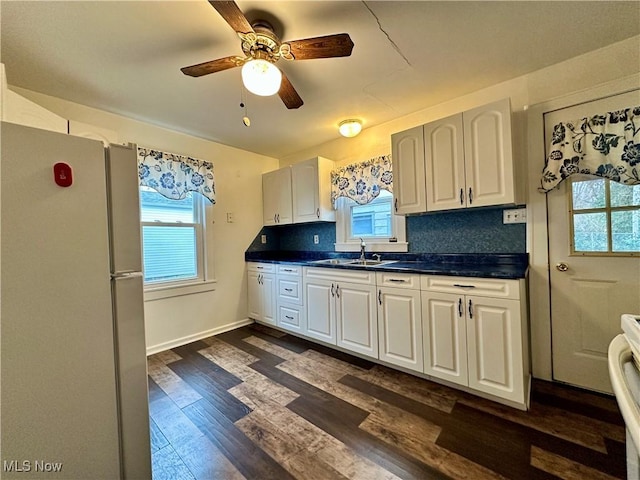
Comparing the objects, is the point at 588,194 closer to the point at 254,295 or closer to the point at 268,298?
the point at 268,298

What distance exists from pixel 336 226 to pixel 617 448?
106 inches

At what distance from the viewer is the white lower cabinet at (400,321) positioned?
2.02 m

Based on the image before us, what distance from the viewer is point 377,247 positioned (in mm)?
2938

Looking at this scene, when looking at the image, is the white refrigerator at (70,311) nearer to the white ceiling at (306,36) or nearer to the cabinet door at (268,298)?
the white ceiling at (306,36)

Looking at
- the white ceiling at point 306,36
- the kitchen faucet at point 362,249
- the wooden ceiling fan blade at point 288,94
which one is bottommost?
the kitchen faucet at point 362,249

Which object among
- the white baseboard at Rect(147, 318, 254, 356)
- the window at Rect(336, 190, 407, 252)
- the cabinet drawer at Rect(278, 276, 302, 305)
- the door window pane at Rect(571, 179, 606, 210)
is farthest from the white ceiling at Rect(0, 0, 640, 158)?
the white baseboard at Rect(147, 318, 254, 356)

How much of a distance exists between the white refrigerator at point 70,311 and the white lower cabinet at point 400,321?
1.70 meters

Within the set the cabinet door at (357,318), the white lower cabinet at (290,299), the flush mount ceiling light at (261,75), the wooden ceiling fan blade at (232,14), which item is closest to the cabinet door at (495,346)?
the cabinet door at (357,318)

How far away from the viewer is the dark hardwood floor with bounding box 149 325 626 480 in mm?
1283

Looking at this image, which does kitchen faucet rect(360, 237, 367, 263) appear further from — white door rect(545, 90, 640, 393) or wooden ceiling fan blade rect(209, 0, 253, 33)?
wooden ceiling fan blade rect(209, 0, 253, 33)

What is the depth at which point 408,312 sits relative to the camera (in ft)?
6.75

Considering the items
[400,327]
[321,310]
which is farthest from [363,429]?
[321,310]

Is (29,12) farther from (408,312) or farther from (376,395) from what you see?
(376,395)

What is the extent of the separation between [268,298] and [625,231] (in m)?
3.21
